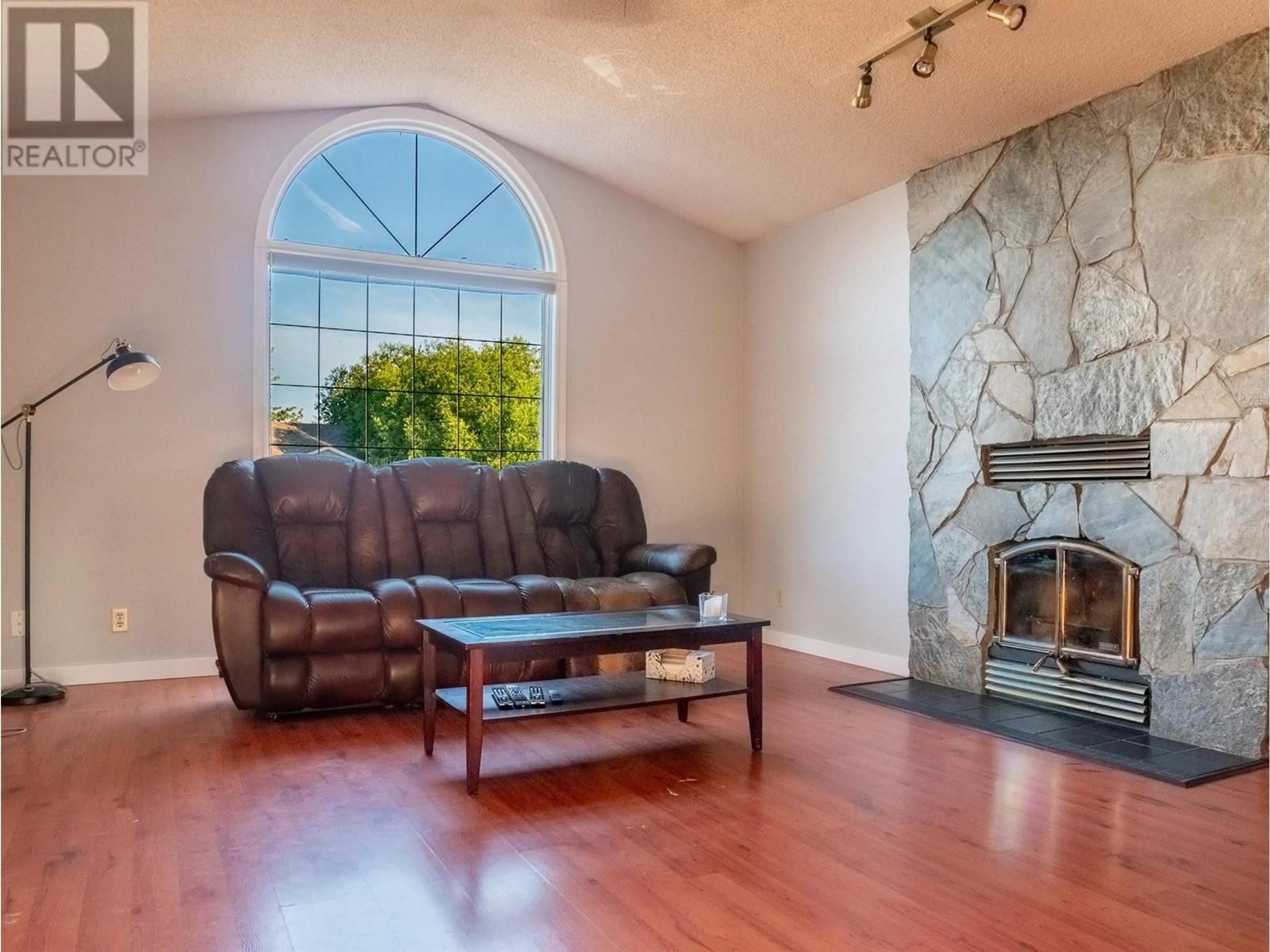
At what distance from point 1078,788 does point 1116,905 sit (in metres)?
0.87

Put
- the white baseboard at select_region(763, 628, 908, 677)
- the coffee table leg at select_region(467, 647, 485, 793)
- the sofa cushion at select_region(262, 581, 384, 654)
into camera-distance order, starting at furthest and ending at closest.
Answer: the white baseboard at select_region(763, 628, 908, 677) → the sofa cushion at select_region(262, 581, 384, 654) → the coffee table leg at select_region(467, 647, 485, 793)

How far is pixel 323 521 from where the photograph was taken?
4.27 m

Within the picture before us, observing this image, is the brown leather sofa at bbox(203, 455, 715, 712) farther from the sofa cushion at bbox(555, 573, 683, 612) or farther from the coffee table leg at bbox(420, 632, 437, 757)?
the coffee table leg at bbox(420, 632, 437, 757)

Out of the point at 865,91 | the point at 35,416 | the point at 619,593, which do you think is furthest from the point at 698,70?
the point at 35,416

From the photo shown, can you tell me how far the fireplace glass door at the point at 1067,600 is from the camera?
11.8ft

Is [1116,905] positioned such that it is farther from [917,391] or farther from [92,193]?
[92,193]

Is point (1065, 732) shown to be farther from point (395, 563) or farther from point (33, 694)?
point (33, 694)

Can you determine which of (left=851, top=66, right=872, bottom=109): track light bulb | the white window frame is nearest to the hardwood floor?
the white window frame

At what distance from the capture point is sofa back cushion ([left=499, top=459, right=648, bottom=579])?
4.70 meters

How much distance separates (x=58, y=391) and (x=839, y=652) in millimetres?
3909

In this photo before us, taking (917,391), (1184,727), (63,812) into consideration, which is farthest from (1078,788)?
(63,812)

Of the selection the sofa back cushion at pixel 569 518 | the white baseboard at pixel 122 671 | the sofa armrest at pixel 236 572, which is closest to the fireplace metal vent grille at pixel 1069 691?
the sofa back cushion at pixel 569 518

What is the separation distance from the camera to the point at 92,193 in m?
4.40

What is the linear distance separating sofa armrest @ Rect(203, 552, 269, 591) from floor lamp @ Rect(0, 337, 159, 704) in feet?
3.14
